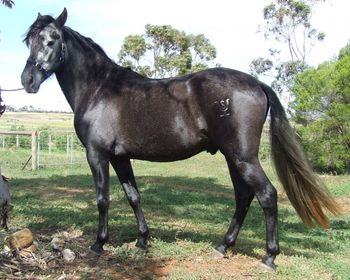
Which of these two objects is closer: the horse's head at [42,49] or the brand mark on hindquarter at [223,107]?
the brand mark on hindquarter at [223,107]

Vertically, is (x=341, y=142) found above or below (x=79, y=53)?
below

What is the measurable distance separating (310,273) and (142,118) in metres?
2.27

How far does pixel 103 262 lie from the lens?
4590 mm

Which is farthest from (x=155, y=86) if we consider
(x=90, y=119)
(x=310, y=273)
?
(x=310, y=273)

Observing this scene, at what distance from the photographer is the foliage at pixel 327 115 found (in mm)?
15867

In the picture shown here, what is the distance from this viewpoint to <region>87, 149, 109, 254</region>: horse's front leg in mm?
4676

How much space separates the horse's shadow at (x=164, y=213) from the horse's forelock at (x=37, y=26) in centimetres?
255

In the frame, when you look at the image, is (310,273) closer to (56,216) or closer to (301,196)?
(301,196)

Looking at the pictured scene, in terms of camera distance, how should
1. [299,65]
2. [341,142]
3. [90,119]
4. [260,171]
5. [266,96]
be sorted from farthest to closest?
[299,65]
[341,142]
[90,119]
[266,96]
[260,171]

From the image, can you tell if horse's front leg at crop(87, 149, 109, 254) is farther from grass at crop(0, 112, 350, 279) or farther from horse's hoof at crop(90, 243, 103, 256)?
grass at crop(0, 112, 350, 279)

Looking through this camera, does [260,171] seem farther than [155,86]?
No

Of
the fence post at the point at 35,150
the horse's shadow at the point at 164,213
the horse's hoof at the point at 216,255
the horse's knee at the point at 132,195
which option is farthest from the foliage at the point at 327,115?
the horse's knee at the point at 132,195

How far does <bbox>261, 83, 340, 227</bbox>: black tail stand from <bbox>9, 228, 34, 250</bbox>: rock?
106 inches

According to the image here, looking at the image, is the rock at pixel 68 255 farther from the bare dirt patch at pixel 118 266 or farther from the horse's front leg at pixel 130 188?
the horse's front leg at pixel 130 188
